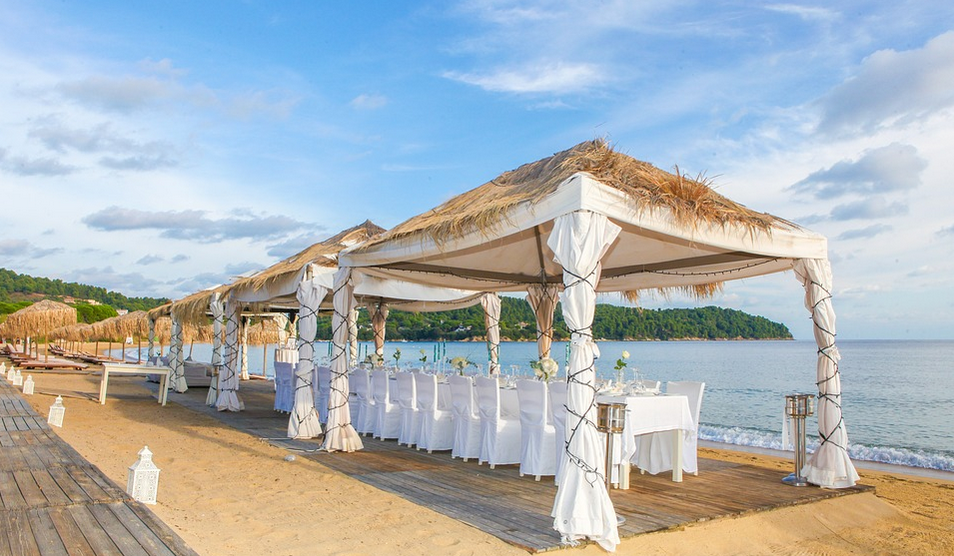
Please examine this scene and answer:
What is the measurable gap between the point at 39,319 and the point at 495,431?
22.9 metres

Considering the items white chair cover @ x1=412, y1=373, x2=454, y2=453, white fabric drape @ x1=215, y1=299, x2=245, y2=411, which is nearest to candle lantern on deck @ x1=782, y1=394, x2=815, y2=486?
white chair cover @ x1=412, y1=373, x2=454, y2=453

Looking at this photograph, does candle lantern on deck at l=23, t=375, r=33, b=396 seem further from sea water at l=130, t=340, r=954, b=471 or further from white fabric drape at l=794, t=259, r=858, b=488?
white fabric drape at l=794, t=259, r=858, b=488

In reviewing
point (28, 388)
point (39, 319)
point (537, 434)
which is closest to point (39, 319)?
point (39, 319)

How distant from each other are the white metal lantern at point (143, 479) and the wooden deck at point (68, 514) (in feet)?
0.52

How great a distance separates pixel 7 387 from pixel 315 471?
31.0 ft

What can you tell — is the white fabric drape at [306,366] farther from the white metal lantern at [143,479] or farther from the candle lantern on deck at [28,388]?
the candle lantern on deck at [28,388]

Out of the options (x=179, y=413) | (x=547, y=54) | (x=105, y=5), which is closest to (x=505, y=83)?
(x=547, y=54)

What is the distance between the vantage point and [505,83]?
8398 mm

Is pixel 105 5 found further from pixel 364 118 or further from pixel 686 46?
pixel 686 46

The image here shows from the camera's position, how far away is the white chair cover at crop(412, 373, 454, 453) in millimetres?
6922

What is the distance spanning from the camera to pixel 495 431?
6.03 metres

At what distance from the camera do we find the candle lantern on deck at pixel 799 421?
18.5ft

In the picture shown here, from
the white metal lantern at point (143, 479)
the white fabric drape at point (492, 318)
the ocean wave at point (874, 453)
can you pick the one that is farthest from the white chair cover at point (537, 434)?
the white fabric drape at point (492, 318)

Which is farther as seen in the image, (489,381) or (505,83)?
(505,83)
